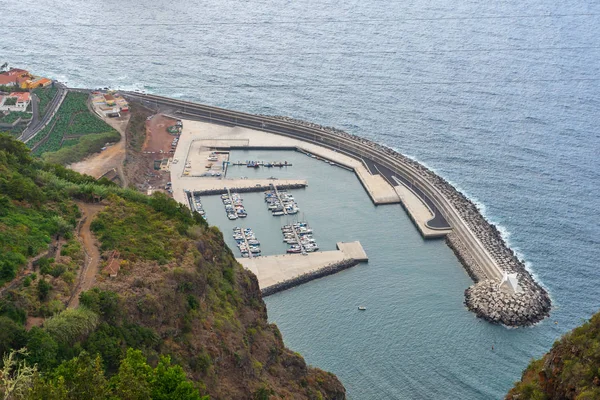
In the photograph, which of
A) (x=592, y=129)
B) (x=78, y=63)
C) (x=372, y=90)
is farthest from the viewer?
(x=78, y=63)

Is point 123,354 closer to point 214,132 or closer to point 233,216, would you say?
point 233,216

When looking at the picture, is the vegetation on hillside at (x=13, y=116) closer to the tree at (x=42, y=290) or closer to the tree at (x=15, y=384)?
the tree at (x=42, y=290)

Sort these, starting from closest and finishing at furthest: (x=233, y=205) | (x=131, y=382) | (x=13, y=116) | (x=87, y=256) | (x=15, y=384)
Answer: (x=15, y=384) < (x=131, y=382) < (x=87, y=256) < (x=233, y=205) < (x=13, y=116)

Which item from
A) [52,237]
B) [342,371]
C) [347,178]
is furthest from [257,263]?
[52,237]

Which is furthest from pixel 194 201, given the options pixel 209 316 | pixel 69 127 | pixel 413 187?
pixel 209 316

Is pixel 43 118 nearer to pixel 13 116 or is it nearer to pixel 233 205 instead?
pixel 13 116

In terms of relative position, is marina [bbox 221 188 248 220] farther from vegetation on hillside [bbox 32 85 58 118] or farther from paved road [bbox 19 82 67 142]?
vegetation on hillside [bbox 32 85 58 118]
